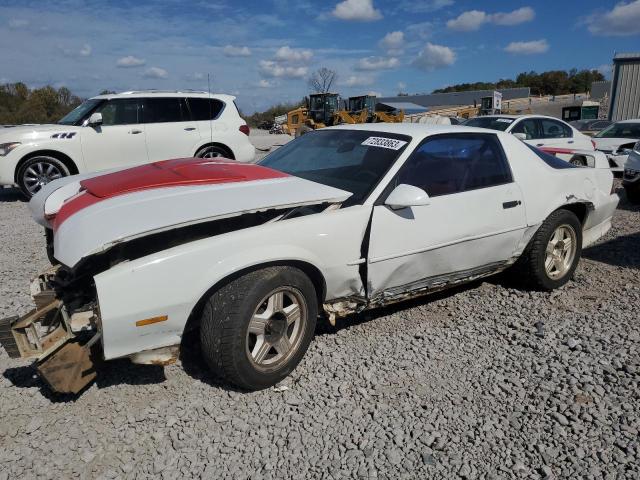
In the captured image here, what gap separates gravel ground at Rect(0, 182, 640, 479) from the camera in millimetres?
2416

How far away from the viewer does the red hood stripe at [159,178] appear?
3.13 meters

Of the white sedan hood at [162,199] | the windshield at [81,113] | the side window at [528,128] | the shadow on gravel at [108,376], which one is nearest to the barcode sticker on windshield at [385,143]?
the white sedan hood at [162,199]

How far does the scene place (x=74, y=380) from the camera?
2691 mm

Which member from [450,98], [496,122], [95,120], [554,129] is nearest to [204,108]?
[95,120]

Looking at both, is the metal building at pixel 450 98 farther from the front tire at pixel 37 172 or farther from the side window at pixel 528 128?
the front tire at pixel 37 172

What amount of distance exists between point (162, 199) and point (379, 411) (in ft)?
5.53

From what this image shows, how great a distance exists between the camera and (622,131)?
11.6 metres

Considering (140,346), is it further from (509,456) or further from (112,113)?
(112,113)

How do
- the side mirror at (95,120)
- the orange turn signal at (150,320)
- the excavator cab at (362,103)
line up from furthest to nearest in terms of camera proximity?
1. the excavator cab at (362,103)
2. the side mirror at (95,120)
3. the orange turn signal at (150,320)

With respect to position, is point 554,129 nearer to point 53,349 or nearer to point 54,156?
point 54,156

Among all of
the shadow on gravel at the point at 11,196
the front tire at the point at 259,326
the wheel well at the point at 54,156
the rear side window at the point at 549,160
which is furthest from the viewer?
the shadow on gravel at the point at 11,196

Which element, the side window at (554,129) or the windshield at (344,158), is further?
the side window at (554,129)

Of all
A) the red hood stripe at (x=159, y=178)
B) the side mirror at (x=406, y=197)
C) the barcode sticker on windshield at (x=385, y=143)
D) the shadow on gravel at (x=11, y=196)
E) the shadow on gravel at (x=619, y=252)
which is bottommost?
the shadow on gravel at (x=619, y=252)

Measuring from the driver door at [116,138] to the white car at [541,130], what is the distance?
20.0 ft
